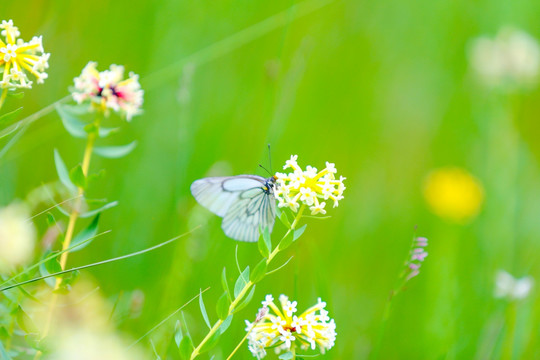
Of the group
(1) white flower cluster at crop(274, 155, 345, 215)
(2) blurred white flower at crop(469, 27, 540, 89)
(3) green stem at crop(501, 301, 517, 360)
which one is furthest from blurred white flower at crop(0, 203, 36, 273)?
(2) blurred white flower at crop(469, 27, 540, 89)

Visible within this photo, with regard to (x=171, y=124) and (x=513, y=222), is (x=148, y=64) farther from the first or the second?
(x=513, y=222)

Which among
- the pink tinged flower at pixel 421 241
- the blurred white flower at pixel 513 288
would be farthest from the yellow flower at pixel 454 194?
the pink tinged flower at pixel 421 241

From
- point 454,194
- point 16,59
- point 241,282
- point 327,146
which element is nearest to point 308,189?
point 241,282

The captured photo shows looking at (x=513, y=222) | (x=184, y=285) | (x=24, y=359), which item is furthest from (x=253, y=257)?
(x=513, y=222)

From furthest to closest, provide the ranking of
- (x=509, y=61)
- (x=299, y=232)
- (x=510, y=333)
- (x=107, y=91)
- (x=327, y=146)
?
1. (x=509, y=61)
2. (x=327, y=146)
3. (x=510, y=333)
4. (x=107, y=91)
5. (x=299, y=232)

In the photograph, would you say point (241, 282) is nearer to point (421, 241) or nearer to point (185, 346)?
point (185, 346)
